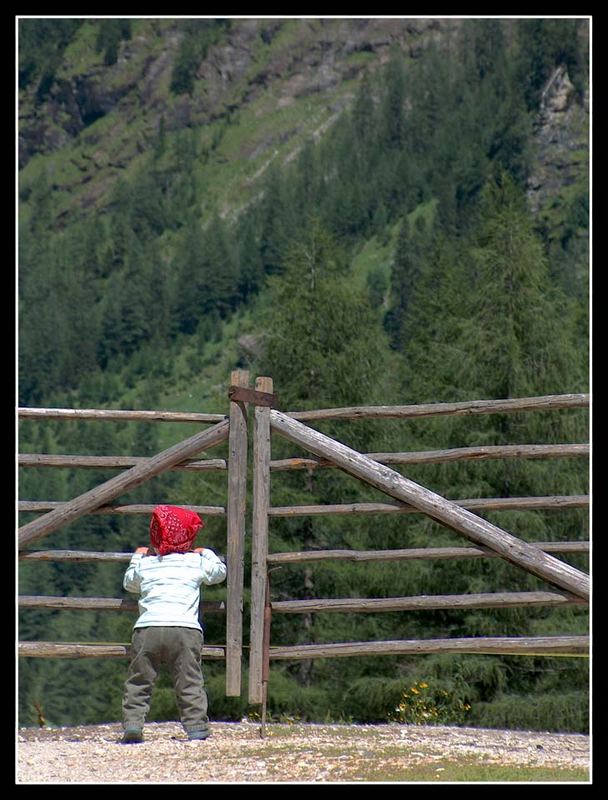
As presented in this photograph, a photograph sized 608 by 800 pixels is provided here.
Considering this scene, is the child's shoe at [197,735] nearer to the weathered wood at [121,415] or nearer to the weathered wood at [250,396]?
the weathered wood at [121,415]

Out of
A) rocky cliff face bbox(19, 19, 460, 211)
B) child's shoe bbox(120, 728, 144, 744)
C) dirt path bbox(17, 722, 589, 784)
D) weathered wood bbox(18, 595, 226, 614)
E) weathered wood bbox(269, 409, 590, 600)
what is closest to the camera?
dirt path bbox(17, 722, 589, 784)

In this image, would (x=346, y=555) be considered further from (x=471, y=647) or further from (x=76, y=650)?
(x=76, y=650)

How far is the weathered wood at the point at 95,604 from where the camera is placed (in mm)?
7113

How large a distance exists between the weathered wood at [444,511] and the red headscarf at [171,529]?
1040 millimetres

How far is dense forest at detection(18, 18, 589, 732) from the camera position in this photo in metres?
17.3

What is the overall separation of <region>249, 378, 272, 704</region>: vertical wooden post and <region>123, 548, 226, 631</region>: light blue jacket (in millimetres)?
821

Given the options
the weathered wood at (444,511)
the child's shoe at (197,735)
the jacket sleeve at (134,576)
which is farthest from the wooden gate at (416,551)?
the jacket sleeve at (134,576)

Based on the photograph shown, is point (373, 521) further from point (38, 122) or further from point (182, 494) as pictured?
point (38, 122)

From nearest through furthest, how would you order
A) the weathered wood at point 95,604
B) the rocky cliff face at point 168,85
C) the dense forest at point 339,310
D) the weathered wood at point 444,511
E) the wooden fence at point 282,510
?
the weathered wood at point 444,511 < the wooden fence at point 282,510 < the weathered wood at point 95,604 < the dense forest at point 339,310 < the rocky cliff face at point 168,85

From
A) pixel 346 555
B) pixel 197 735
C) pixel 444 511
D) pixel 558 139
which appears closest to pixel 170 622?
pixel 197 735

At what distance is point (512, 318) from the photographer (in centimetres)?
1886

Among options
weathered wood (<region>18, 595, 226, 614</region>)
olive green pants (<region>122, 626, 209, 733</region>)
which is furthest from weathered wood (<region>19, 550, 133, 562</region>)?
olive green pants (<region>122, 626, 209, 733</region>)

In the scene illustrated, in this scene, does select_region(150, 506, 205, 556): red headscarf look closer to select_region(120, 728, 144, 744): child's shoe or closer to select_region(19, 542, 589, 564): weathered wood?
select_region(19, 542, 589, 564): weathered wood

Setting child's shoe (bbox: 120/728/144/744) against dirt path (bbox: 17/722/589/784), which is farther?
child's shoe (bbox: 120/728/144/744)
